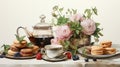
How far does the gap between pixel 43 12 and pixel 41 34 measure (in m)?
0.72

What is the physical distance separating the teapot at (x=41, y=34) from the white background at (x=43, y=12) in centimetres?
69

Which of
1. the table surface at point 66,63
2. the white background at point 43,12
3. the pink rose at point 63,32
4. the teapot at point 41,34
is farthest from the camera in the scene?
the white background at point 43,12

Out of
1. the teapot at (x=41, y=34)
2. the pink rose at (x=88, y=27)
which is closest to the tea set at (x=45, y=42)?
the teapot at (x=41, y=34)

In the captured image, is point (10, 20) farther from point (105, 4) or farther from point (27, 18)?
point (105, 4)

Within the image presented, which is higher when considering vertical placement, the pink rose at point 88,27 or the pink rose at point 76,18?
the pink rose at point 76,18

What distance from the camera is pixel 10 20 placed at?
2289 millimetres

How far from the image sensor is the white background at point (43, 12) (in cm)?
222

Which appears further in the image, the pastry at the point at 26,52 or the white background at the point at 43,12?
the white background at the point at 43,12

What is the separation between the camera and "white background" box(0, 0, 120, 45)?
2217 millimetres

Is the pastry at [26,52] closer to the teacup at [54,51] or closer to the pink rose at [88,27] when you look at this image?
the teacup at [54,51]

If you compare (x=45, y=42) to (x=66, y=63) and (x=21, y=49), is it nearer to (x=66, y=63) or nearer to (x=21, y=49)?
(x=21, y=49)

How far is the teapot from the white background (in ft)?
2.26

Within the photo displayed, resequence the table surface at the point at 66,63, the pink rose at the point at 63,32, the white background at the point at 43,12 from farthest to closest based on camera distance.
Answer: the white background at the point at 43,12 < the pink rose at the point at 63,32 < the table surface at the point at 66,63

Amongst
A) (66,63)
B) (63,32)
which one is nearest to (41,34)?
(63,32)
